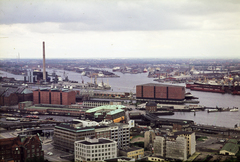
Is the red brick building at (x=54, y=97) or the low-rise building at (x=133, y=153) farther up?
the red brick building at (x=54, y=97)

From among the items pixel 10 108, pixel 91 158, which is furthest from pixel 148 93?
pixel 91 158

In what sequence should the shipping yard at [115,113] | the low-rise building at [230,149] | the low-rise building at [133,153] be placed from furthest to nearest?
1. the shipping yard at [115,113]
2. the low-rise building at [230,149]
3. the low-rise building at [133,153]

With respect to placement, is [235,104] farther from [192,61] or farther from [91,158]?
[192,61]

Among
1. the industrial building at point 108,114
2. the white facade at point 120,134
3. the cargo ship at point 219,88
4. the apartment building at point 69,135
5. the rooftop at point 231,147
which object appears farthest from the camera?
the cargo ship at point 219,88

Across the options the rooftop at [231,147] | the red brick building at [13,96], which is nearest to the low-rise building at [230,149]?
the rooftop at [231,147]

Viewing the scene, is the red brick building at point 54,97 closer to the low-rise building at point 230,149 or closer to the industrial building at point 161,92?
the industrial building at point 161,92

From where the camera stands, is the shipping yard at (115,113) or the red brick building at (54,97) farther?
the red brick building at (54,97)

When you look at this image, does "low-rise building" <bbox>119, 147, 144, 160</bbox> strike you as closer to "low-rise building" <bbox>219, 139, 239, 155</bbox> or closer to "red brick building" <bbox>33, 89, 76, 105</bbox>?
"low-rise building" <bbox>219, 139, 239, 155</bbox>
